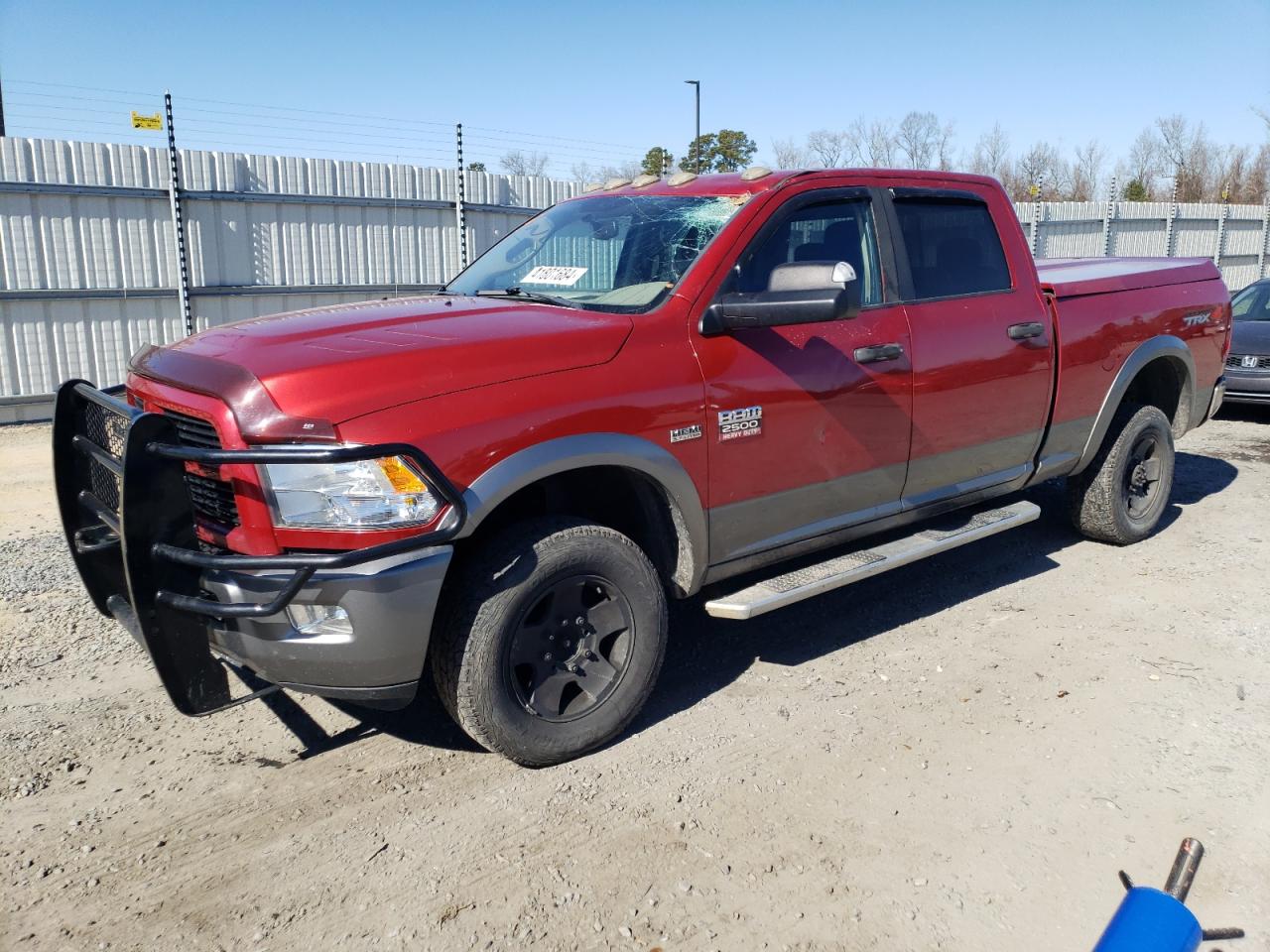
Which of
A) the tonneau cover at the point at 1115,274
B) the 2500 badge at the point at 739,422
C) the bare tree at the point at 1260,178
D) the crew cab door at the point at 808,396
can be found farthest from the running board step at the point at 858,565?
the bare tree at the point at 1260,178

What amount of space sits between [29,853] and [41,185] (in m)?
8.51

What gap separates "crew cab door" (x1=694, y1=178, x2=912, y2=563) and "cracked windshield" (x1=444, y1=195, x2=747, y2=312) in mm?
245

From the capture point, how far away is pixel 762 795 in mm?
3396

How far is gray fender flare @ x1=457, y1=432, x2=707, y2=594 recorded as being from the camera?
Result: 3139mm

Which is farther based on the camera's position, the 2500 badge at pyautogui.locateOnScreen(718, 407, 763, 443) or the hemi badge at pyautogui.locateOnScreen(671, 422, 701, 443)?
the 2500 badge at pyautogui.locateOnScreen(718, 407, 763, 443)

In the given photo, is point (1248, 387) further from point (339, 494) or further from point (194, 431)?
point (194, 431)

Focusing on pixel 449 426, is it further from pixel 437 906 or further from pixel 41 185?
pixel 41 185

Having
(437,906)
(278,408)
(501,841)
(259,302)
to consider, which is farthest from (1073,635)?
(259,302)

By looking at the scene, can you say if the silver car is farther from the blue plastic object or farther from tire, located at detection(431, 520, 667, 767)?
the blue plastic object

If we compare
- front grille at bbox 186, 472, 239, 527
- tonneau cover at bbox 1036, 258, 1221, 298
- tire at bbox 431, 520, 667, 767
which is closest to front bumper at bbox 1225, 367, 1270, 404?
tonneau cover at bbox 1036, 258, 1221, 298

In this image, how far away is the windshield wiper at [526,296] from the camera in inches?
157

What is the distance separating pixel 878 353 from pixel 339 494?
91.7 inches

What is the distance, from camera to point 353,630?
9.82 feet

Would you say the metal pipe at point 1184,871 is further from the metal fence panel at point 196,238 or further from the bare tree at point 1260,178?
the bare tree at point 1260,178
